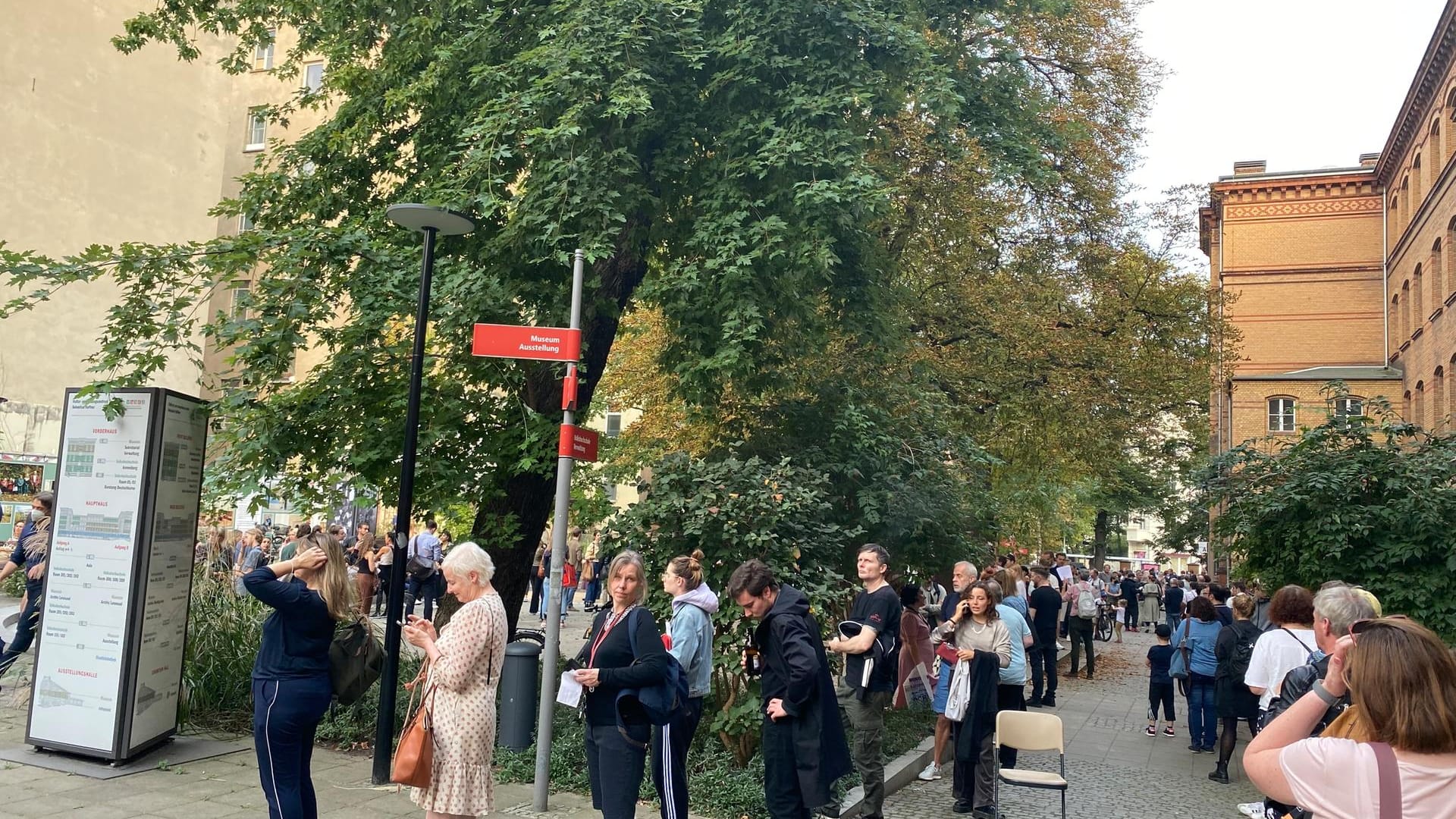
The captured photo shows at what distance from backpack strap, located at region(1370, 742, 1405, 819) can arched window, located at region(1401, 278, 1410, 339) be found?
1456 inches

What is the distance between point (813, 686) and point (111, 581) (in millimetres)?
5600

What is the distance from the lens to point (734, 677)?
8.90 meters

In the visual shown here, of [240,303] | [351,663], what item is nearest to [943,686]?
[351,663]

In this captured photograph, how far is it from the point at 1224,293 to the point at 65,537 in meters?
21.8

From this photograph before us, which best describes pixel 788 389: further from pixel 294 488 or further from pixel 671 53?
pixel 294 488

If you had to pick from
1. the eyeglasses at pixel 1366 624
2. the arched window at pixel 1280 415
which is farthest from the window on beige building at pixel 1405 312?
the eyeglasses at pixel 1366 624

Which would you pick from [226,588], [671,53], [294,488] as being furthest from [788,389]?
[226,588]

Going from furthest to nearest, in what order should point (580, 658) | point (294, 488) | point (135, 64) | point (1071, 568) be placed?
point (135, 64)
point (1071, 568)
point (294, 488)
point (580, 658)

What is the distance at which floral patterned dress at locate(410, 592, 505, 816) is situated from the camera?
5062 millimetres

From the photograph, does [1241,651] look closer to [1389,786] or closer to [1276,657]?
[1276,657]

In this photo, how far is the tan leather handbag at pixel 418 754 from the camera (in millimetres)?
4977

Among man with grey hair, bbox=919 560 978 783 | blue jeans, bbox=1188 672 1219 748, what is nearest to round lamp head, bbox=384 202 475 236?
man with grey hair, bbox=919 560 978 783

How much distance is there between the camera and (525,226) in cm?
988

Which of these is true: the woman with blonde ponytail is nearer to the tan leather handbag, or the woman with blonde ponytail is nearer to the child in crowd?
the tan leather handbag
